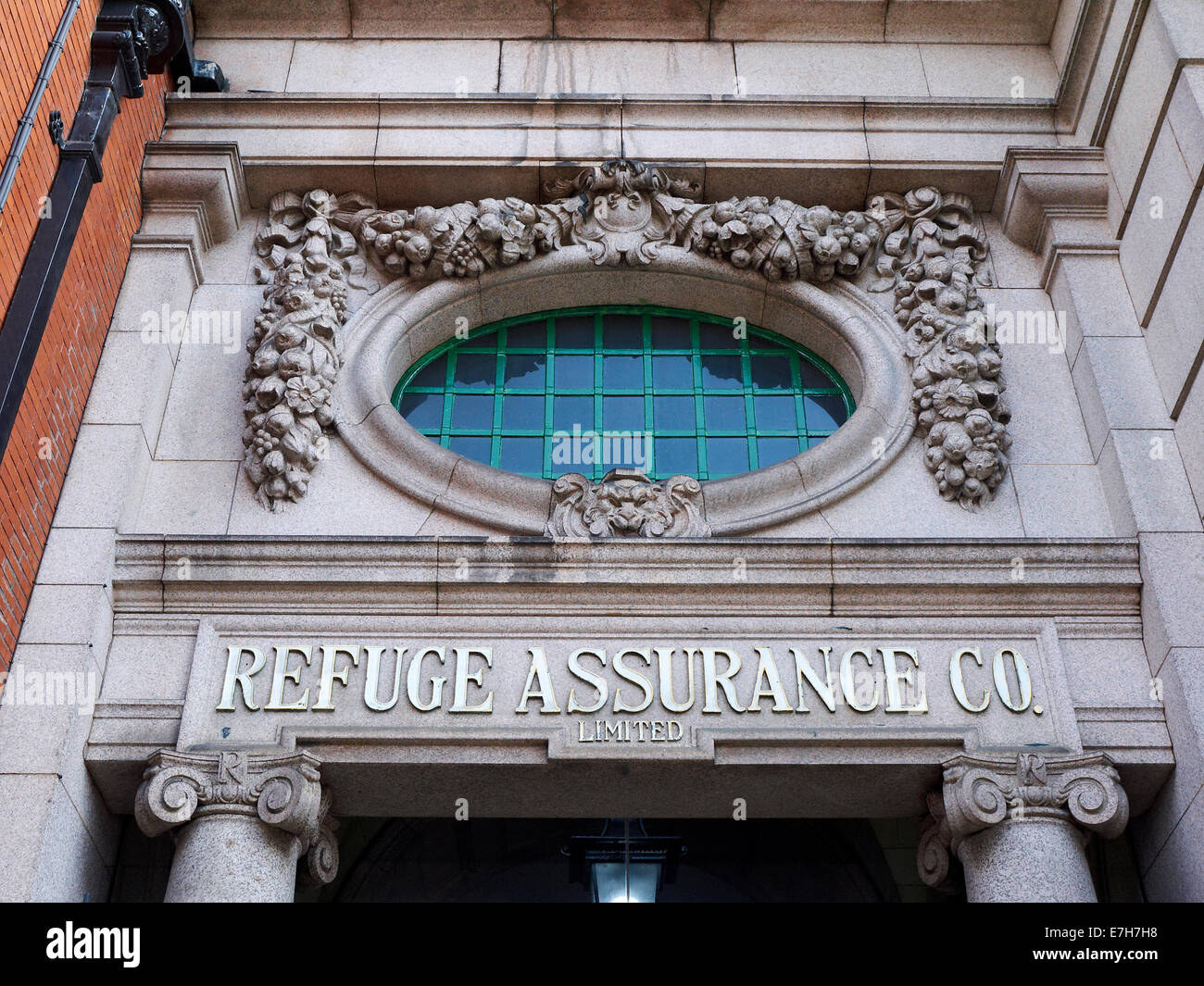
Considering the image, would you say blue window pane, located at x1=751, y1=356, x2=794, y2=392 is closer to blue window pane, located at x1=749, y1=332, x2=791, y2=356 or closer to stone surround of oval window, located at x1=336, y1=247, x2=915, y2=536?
blue window pane, located at x1=749, y1=332, x2=791, y2=356

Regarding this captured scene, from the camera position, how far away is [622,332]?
1169cm

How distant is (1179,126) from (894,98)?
8.84ft

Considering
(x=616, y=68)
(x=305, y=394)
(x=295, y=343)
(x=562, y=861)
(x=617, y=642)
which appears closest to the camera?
(x=617, y=642)

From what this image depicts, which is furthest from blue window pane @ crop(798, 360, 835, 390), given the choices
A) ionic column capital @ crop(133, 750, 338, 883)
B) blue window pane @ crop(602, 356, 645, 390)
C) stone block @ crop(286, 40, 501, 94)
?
ionic column capital @ crop(133, 750, 338, 883)

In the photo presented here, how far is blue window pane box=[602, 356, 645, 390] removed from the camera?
11.2 m

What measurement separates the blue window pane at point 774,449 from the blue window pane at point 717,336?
44.1 inches

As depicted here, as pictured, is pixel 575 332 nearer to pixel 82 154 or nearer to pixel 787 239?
pixel 787 239

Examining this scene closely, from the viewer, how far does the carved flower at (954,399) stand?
397 inches

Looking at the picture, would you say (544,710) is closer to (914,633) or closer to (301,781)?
(301,781)

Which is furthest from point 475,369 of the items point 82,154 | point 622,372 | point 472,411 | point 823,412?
point 82,154

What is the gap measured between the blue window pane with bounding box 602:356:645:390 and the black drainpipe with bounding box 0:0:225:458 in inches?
163

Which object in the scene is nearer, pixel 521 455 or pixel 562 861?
pixel 521 455

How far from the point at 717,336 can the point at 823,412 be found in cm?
120

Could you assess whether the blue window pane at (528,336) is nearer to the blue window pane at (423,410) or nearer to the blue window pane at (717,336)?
the blue window pane at (423,410)
